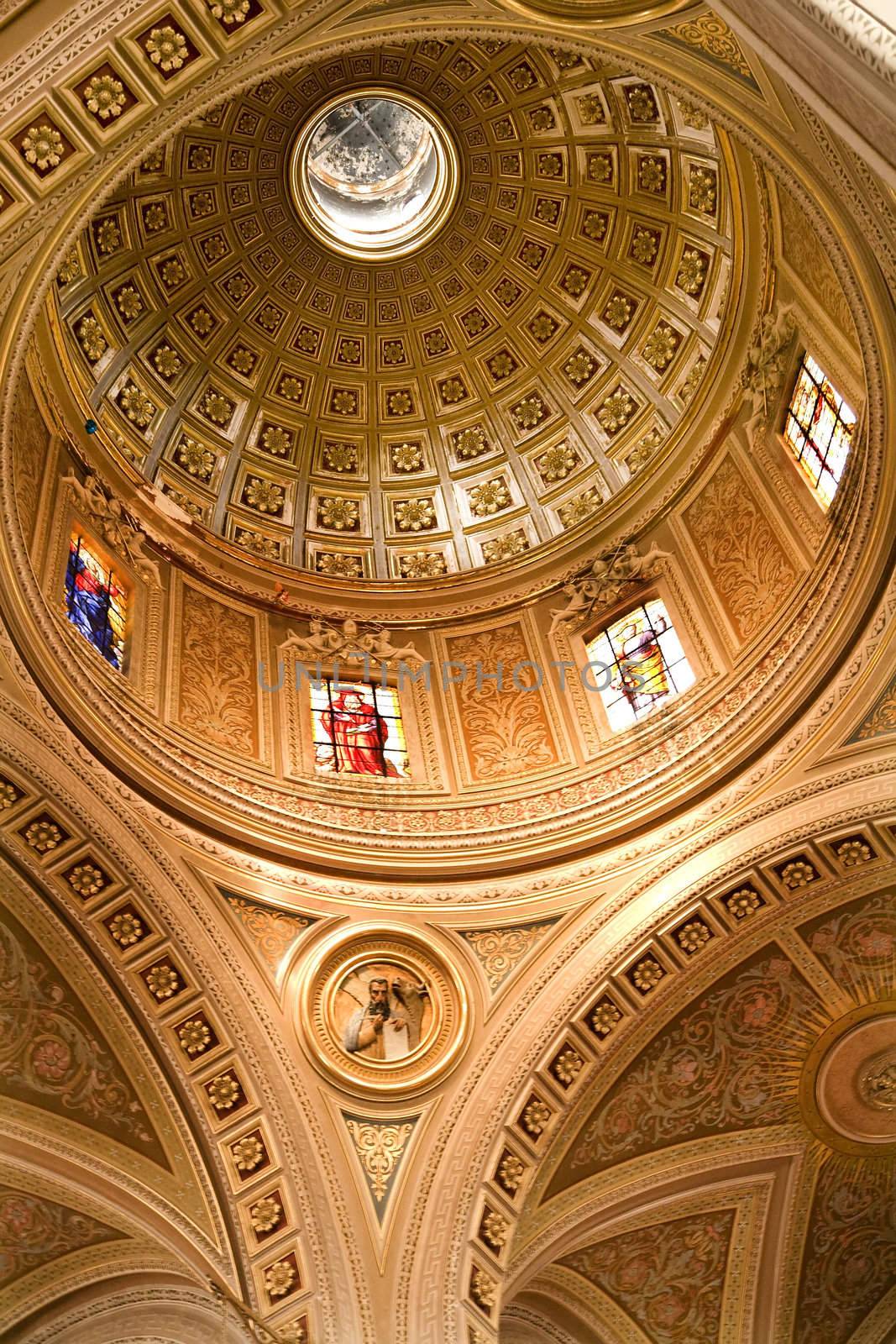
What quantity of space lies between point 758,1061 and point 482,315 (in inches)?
465

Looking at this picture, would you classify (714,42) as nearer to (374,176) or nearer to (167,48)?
(167,48)

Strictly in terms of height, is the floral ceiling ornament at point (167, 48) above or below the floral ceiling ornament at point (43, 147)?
above

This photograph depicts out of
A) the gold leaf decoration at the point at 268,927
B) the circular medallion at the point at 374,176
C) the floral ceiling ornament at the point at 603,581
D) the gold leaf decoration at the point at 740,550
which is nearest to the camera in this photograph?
the gold leaf decoration at the point at 268,927

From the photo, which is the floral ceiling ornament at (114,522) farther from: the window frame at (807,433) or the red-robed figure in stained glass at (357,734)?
the window frame at (807,433)

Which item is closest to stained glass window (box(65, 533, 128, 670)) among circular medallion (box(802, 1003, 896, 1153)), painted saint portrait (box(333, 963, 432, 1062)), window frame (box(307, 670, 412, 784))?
window frame (box(307, 670, 412, 784))

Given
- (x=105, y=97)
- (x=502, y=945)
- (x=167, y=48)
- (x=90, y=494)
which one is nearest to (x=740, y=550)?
(x=502, y=945)

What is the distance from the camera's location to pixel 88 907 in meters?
12.5

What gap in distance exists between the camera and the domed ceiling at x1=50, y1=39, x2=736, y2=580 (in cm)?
1727

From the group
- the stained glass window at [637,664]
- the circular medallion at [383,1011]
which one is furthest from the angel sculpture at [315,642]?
the circular medallion at [383,1011]

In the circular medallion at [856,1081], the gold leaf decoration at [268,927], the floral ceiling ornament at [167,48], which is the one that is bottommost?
the circular medallion at [856,1081]

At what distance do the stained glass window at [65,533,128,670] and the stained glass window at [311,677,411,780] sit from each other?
2718 mm

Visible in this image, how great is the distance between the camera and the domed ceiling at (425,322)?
17.3 meters

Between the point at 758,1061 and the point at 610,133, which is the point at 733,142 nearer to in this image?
the point at 610,133

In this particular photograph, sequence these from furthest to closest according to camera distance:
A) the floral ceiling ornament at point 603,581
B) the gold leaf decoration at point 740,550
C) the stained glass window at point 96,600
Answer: the floral ceiling ornament at point 603,581, the gold leaf decoration at point 740,550, the stained glass window at point 96,600
